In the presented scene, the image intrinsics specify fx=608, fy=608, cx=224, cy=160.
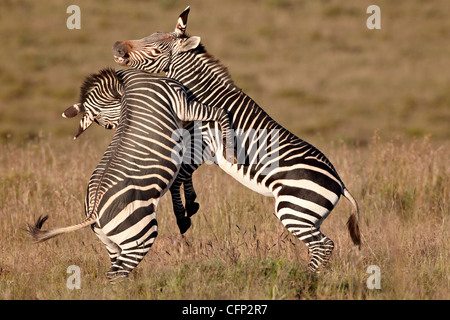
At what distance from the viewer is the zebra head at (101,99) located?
679 cm

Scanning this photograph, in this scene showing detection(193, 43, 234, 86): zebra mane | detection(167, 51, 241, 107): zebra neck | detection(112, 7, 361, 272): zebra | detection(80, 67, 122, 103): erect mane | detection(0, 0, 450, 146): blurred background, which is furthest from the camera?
detection(0, 0, 450, 146): blurred background

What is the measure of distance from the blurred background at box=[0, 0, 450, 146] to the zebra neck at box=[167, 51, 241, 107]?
7.71 meters

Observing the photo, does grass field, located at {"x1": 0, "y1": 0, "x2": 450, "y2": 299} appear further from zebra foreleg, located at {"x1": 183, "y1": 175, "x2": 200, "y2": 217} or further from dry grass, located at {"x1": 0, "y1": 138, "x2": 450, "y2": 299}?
zebra foreleg, located at {"x1": 183, "y1": 175, "x2": 200, "y2": 217}

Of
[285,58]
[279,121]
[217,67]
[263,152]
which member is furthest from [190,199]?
[285,58]

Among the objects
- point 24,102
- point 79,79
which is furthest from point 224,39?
point 24,102

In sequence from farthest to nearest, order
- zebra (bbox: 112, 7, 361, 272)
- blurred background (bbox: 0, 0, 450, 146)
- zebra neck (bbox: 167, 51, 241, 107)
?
blurred background (bbox: 0, 0, 450, 146) → zebra neck (bbox: 167, 51, 241, 107) → zebra (bbox: 112, 7, 361, 272)

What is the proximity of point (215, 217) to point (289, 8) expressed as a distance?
23.8 metres

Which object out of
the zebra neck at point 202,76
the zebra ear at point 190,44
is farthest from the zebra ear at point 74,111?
the zebra ear at point 190,44

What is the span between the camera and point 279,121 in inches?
723

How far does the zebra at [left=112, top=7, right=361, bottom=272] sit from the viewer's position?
6.22 m

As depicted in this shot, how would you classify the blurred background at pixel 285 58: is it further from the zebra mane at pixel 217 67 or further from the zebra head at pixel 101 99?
the zebra head at pixel 101 99

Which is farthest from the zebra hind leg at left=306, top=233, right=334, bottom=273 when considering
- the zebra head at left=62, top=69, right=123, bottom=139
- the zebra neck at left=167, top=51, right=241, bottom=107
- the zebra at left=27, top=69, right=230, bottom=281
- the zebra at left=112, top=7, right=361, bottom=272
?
the zebra head at left=62, top=69, right=123, bottom=139

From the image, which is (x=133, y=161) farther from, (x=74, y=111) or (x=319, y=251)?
(x=319, y=251)

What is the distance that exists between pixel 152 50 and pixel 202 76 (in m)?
0.66
